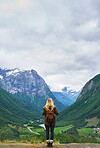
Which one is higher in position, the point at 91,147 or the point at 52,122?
the point at 52,122

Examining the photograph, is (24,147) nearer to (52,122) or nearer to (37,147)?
(37,147)

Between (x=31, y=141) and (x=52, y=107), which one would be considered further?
(x=31, y=141)

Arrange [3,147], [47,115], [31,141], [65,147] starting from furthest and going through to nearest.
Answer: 1. [31,141]
2. [47,115]
3. [65,147]
4. [3,147]

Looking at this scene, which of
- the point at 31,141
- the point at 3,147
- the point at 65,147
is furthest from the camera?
the point at 31,141

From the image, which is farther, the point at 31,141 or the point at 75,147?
the point at 31,141

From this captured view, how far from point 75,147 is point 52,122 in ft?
10.5

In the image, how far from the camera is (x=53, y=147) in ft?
51.2

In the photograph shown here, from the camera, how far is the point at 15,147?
606 inches

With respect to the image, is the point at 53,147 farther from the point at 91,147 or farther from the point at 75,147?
the point at 91,147

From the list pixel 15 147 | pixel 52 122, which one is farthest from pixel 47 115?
pixel 15 147

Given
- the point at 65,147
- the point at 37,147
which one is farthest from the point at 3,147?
the point at 65,147

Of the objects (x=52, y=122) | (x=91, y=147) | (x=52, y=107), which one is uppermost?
(x=52, y=107)

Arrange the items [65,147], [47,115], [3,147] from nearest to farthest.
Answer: [3,147]
[65,147]
[47,115]

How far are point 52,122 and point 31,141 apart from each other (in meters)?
3.71
